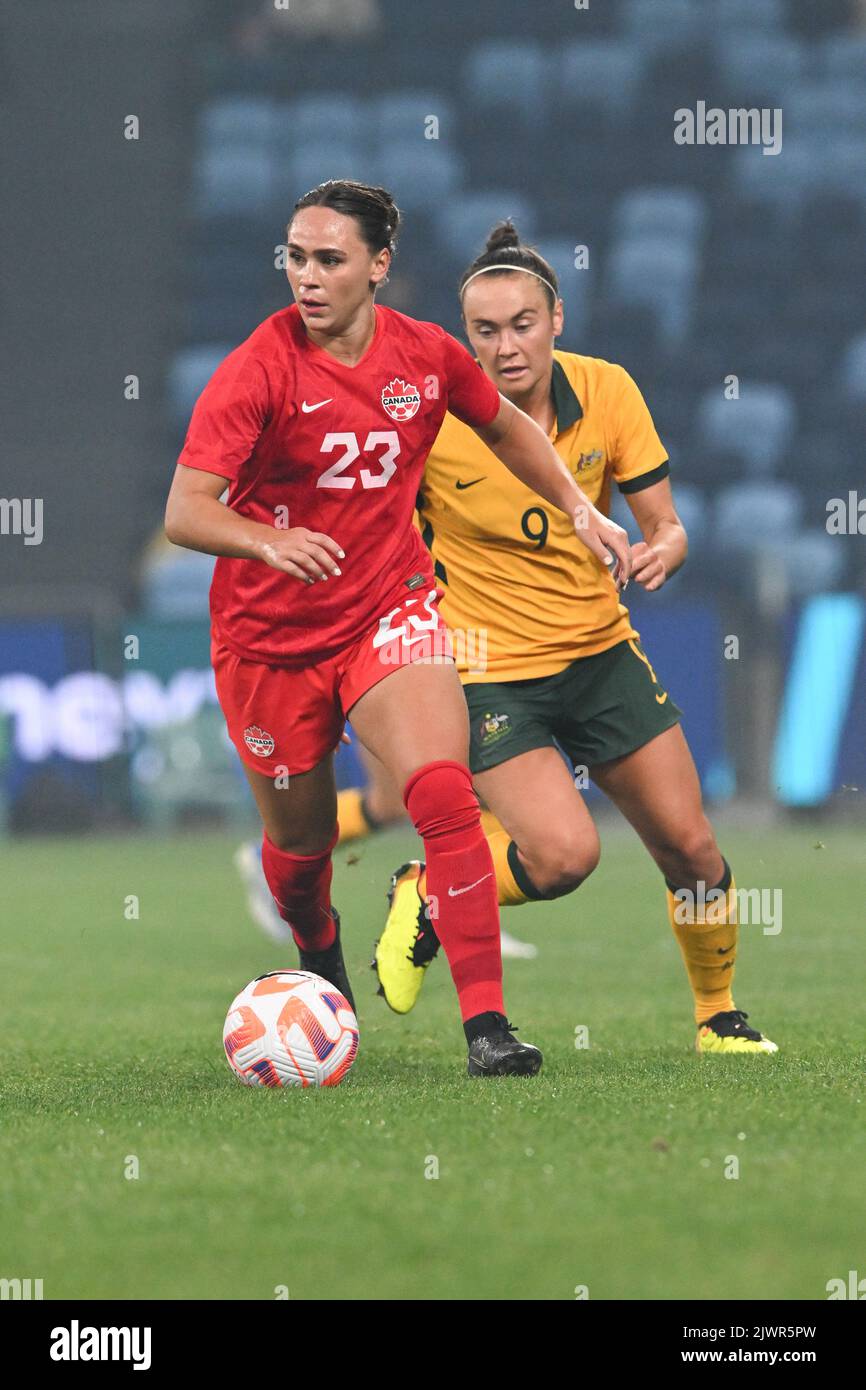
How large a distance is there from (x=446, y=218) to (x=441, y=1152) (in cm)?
1795

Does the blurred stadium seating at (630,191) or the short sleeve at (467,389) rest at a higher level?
the blurred stadium seating at (630,191)

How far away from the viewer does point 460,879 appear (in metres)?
4.54

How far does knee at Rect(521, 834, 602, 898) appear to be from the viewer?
5141 mm

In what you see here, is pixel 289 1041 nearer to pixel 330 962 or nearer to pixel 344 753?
pixel 330 962

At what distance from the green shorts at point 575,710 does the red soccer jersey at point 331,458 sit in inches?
20.9

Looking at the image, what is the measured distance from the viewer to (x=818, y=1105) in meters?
4.07

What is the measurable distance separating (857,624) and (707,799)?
170cm

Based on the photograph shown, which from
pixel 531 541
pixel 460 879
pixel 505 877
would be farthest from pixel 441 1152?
pixel 531 541

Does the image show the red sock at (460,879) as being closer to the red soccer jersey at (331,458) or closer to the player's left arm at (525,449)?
the red soccer jersey at (331,458)

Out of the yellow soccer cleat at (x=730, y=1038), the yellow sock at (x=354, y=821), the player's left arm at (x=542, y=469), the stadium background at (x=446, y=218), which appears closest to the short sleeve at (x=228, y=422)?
the player's left arm at (x=542, y=469)

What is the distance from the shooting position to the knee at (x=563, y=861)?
16.9ft

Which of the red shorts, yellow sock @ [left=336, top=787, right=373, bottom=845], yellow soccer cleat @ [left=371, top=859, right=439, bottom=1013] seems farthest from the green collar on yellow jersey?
yellow sock @ [left=336, top=787, right=373, bottom=845]

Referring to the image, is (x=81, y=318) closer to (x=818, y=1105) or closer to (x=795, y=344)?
(x=795, y=344)

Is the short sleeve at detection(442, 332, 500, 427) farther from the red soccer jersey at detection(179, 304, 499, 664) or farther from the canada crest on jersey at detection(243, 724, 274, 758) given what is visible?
the canada crest on jersey at detection(243, 724, 274, 758)
